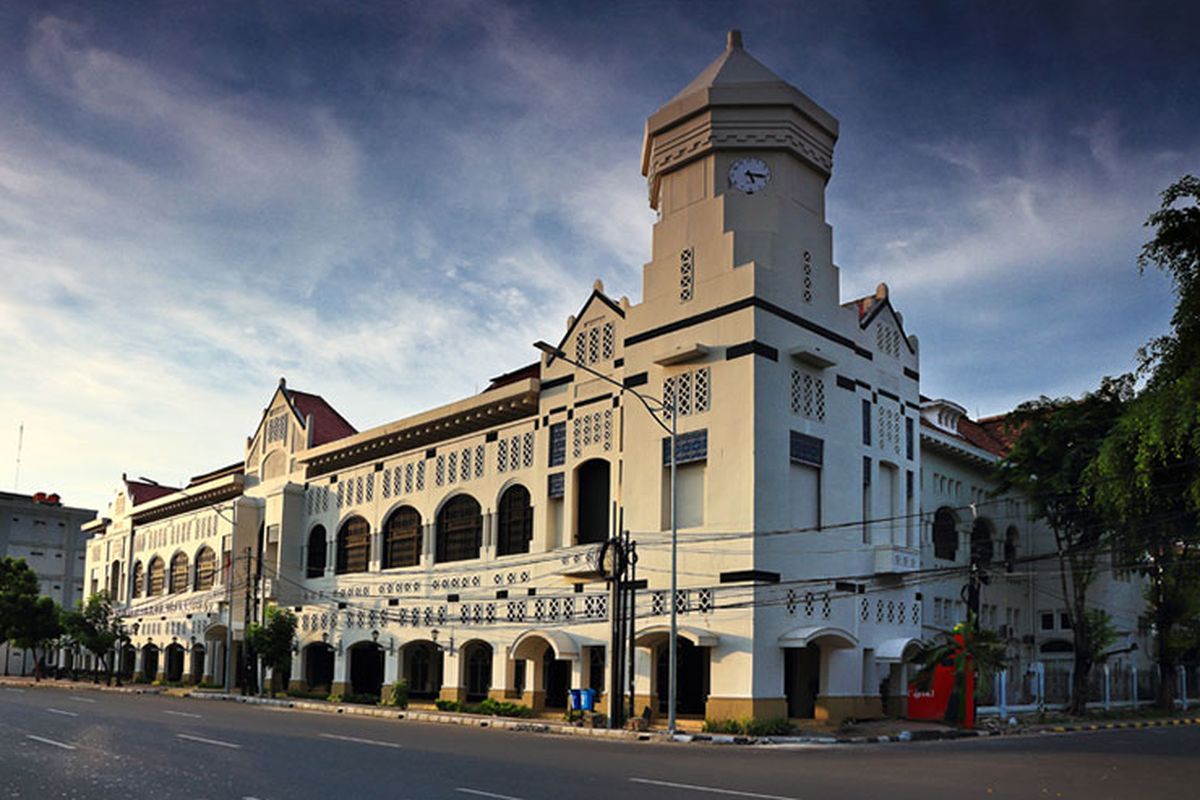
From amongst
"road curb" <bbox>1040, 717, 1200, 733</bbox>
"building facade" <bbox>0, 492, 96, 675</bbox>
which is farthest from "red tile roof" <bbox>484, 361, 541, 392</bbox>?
"building facade" <bbox>0, 492, 96, 675</bbox>

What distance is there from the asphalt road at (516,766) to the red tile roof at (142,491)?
167 ft

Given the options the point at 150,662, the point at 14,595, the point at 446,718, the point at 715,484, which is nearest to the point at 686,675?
the point at 715,484

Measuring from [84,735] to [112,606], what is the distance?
56.5m

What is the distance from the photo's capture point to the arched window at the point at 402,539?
46031 millimetres

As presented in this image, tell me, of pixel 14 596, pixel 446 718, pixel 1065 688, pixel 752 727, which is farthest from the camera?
pixel 14 596

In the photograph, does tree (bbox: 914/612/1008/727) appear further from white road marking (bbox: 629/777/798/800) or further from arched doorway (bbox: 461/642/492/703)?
white road marking (bbox: 629/777/798/800)

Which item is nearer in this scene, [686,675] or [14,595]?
[686,675]

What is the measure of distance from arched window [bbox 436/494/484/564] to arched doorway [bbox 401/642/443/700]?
426cm

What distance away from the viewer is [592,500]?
37219 mm

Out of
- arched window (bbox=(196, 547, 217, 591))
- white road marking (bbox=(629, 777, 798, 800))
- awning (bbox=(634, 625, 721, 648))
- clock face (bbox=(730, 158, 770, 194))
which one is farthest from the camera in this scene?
arched window (bbox=(196, 547, 217, 591))

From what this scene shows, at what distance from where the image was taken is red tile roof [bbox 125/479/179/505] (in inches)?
2987

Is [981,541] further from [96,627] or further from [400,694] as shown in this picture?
[96,627]

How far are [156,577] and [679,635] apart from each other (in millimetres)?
49462

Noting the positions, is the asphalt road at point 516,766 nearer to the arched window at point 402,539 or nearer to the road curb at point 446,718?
the road curb at point 446,718
